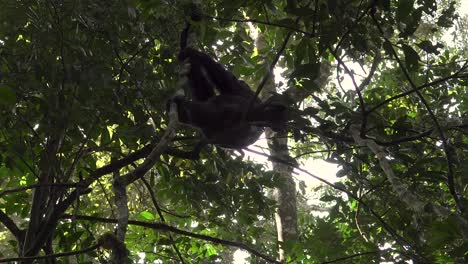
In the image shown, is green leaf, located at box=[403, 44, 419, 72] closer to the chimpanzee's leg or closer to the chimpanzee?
the chimpanzee

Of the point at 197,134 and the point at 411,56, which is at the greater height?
the point at 197,134

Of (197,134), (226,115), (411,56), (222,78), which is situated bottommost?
(411,56)

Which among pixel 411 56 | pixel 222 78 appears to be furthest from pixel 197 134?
pixel 411 56

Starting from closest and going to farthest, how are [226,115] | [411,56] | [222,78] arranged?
1. [411,56]
2. [226,115]
3. [222,78]

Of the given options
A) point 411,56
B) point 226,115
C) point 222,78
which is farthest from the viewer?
point 222,78

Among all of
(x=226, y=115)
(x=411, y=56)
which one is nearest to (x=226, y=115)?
(x=226, y=115)

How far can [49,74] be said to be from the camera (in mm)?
2805

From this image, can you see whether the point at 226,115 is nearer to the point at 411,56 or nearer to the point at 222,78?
the point at 222,78

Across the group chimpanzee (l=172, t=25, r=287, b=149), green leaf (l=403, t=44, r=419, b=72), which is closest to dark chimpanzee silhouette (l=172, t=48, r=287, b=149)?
chimpanzee (l=172, t=25, r=287, b=149)

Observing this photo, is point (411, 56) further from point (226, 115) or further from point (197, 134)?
point (197, 134)

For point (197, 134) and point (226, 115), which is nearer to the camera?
point (226, 115)

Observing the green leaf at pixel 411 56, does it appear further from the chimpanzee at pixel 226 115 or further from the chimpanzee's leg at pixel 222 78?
the chimpanzee's leg at pixel 222 78

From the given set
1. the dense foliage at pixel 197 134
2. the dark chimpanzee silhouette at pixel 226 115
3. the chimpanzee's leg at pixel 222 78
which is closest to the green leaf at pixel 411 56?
the dense foliage at pixel 197 134

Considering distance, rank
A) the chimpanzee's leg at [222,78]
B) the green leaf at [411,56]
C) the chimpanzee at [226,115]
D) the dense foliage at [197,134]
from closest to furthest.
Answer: the green leaf at [411,56]
the dense foliage at [197,134]
the chimpanzee at [226,115]
the chimpanzee's leg at [222,78]
